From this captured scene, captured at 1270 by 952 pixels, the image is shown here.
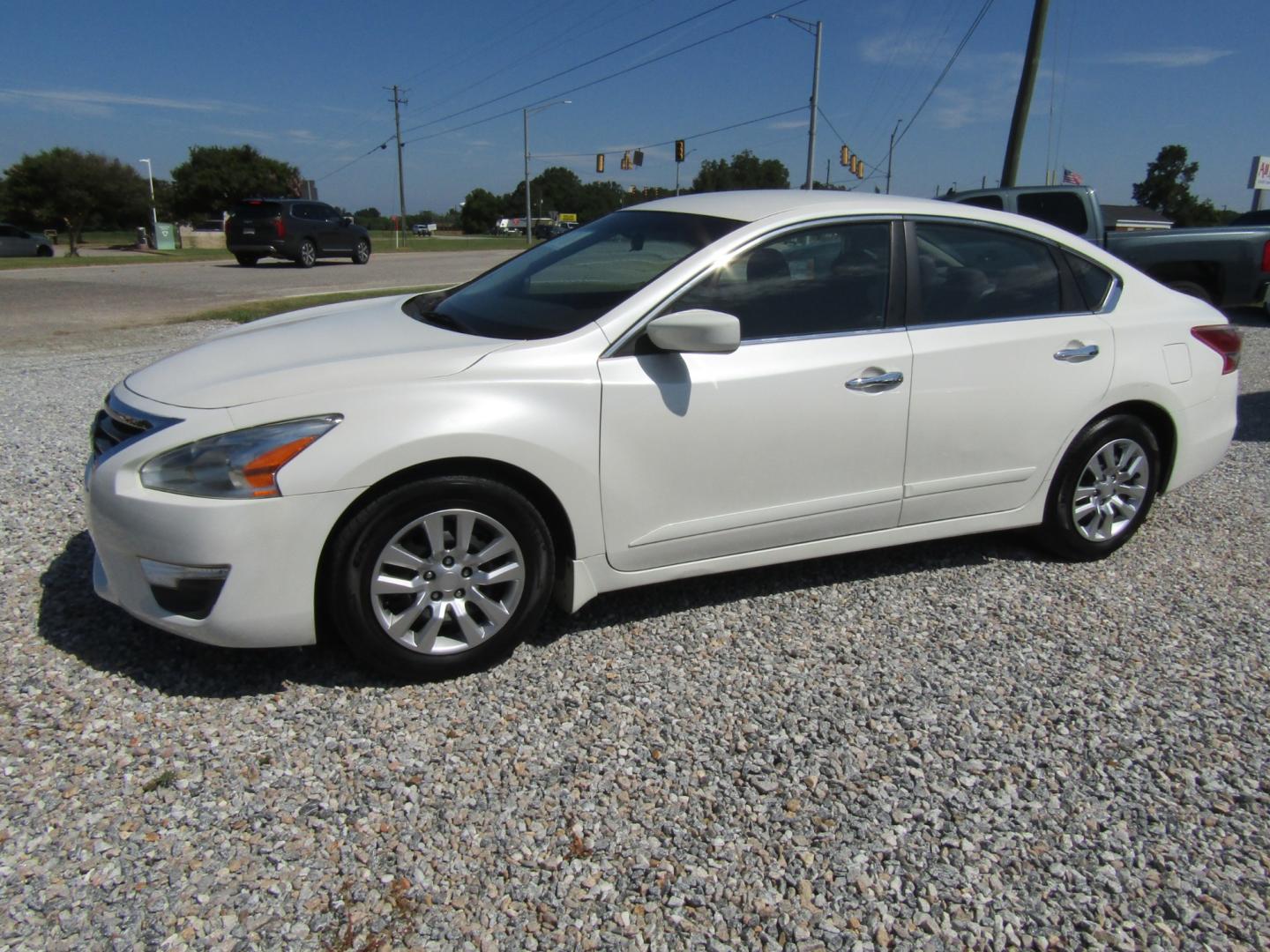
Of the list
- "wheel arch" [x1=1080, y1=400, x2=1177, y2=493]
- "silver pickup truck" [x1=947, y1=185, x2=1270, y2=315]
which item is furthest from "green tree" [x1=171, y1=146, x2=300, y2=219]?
"wheel arch" [x1=1080, y1=400, x2=1177, y2=493]

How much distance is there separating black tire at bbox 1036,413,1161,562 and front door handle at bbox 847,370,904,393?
1059 millimetres

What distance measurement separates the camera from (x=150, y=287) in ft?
62.0

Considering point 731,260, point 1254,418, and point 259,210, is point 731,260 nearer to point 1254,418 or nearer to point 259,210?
point 1254,418

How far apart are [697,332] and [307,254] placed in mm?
24716

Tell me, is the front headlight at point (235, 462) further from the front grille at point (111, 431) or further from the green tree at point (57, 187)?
the green tree at point (57, 187)

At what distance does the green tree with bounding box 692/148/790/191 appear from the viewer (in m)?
68.4

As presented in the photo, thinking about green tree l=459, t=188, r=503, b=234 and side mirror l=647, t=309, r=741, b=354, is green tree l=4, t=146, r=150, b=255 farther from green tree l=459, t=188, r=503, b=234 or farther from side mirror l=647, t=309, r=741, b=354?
green tree l=459, t=188, r=503, b=234

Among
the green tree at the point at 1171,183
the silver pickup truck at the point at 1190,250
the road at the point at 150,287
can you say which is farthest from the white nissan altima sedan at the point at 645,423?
the green tree at the point at 1171,183

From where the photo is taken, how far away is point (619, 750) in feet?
9.44

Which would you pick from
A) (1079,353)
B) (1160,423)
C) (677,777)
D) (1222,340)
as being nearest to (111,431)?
(677,777)

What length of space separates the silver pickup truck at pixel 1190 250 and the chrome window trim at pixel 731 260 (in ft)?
25.0

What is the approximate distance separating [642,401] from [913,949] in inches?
73.2

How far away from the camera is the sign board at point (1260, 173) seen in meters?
24.5

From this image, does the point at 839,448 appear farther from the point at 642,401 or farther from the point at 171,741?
the point at 171,741
